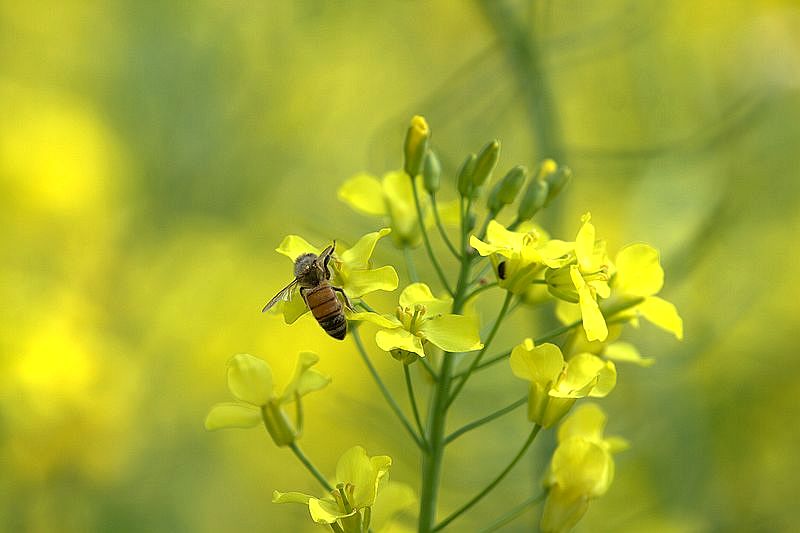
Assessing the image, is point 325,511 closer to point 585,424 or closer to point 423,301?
point 423,301

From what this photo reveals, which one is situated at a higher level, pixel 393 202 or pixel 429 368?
pixel 393 202

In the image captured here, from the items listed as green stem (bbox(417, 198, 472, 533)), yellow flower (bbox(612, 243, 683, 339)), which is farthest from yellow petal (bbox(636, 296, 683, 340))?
green stem (bbox(417, 198, 472, 533))

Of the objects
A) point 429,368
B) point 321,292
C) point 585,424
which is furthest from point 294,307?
point 585,424

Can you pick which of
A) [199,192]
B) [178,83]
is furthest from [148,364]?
[178,83]

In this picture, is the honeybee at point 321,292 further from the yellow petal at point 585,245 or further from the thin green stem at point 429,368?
the yellow petal at point 585,245

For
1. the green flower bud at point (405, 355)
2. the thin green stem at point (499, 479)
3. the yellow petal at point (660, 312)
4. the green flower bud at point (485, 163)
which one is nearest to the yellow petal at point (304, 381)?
the green flower bud at point (405, 355)
